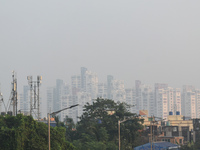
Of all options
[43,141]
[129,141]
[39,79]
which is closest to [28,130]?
[43,141]

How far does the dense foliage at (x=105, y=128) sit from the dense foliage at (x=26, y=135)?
24.4 metres

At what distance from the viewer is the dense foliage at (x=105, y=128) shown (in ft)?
273

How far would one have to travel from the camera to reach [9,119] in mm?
52281

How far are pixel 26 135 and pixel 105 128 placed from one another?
43318mm

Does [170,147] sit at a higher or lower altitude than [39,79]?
lower

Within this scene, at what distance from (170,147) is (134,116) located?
9.37m

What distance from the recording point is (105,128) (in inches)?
3536

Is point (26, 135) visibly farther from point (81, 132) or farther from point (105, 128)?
point (105, 128)

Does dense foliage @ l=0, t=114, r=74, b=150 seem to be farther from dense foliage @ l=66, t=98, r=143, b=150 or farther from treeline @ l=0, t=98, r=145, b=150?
dense foliage @ l=66, t=98, r=143, b=150

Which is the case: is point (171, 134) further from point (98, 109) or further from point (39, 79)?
point (39, 79)

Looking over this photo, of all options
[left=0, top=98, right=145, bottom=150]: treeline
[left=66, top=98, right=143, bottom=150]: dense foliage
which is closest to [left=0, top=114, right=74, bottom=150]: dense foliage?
[left=0, top=98, right=145, bottom=150]: treeline

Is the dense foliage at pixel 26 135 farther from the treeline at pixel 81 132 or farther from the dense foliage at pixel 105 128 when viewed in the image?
the dense foliage at pixel 105 128

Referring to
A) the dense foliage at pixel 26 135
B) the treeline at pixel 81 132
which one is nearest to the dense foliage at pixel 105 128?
the treeline at pixel 81 132

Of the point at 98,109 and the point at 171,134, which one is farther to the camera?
the point at 171,134
